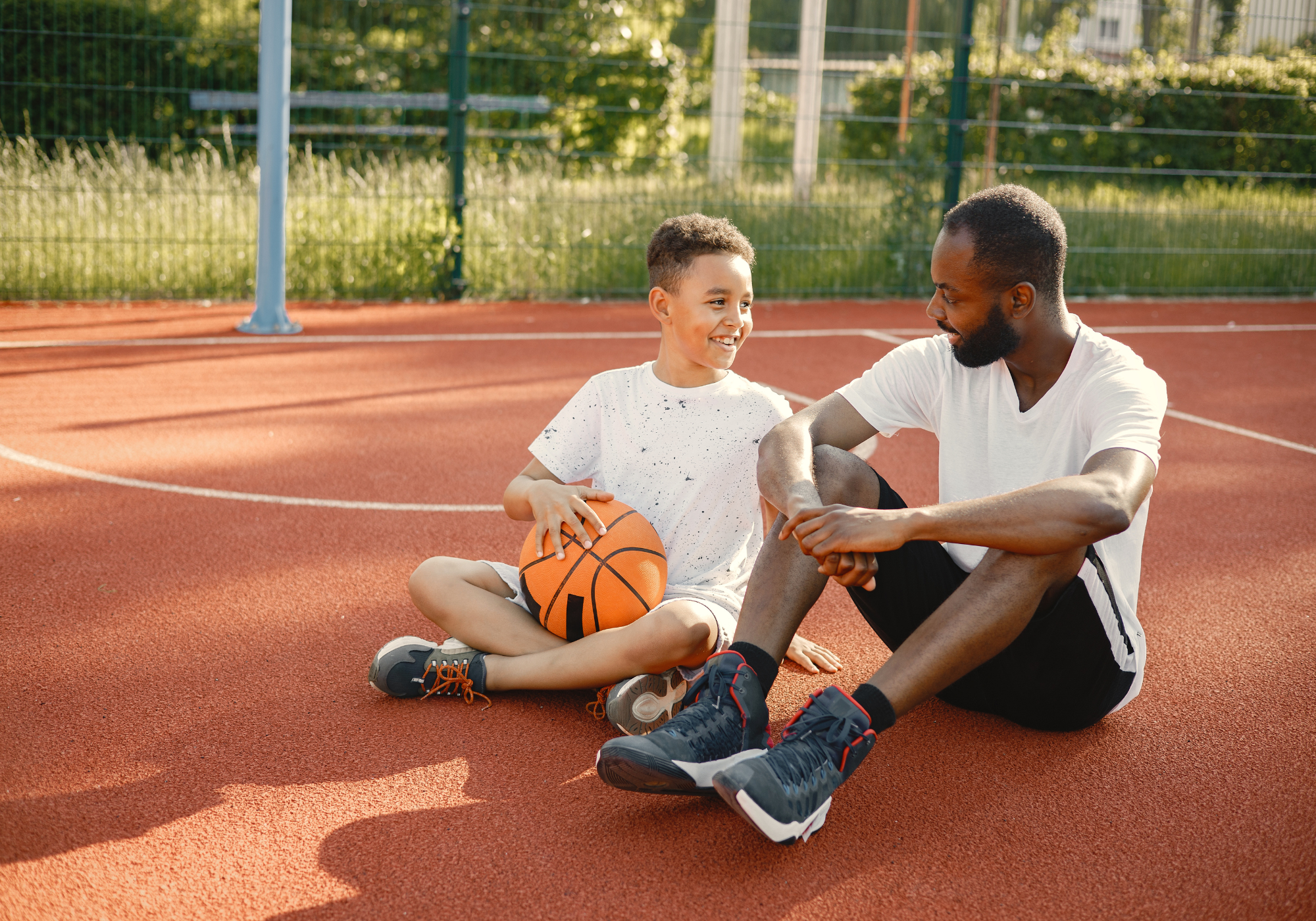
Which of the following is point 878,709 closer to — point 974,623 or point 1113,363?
point 974,623

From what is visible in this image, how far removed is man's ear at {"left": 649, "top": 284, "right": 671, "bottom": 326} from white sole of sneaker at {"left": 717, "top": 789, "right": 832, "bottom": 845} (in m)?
1.15

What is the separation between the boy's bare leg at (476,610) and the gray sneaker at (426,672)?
0.18ft

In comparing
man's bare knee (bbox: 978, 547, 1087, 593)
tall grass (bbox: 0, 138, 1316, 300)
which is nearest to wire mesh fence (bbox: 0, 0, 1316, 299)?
tall grass (bbox: 0, 138, 1316, 300)

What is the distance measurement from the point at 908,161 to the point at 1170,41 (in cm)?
896

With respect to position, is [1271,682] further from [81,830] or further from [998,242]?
[81,830]

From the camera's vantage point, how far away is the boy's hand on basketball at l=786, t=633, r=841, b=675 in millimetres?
2881

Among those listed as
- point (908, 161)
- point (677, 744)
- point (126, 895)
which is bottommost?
point (126, 895)

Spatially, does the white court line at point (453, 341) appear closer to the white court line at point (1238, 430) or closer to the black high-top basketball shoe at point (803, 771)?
the white court line at point (1238, 430)

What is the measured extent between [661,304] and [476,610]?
83cm

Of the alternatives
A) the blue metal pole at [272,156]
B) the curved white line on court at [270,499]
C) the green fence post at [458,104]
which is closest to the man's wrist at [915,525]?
the curved white line on court at [270,499]

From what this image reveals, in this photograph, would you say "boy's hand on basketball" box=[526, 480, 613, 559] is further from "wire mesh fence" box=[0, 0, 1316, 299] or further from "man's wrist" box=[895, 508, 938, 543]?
"wire mesh fence" box=[0, 0, 1316, 299]

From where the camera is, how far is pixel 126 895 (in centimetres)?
188

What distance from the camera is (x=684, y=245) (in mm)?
2672

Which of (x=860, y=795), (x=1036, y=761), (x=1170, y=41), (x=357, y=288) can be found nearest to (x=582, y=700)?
(x=860, y=795)
